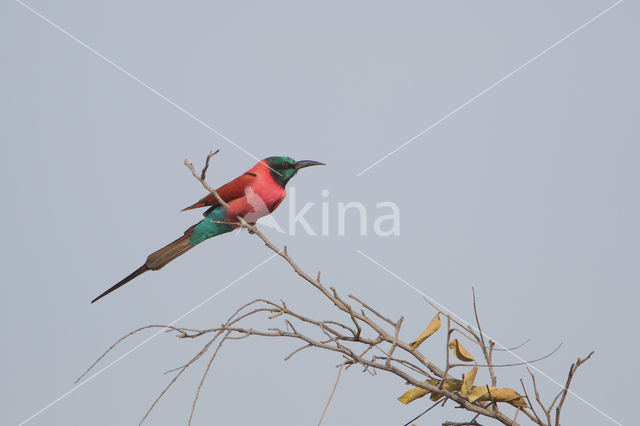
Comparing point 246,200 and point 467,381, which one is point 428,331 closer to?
point 467,381

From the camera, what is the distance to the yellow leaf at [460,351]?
1146 millimetres

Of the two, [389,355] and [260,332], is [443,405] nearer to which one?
[389,355]

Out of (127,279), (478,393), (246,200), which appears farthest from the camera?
(246,200)

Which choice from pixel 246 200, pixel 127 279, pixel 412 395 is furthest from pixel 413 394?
pixel 246 200

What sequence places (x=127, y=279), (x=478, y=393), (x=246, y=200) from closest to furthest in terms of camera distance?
(x=478, y=393) → (x=127, y=279) → (x=246, y=200)

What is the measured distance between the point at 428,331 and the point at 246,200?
92 cm

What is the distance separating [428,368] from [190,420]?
38 centimetres

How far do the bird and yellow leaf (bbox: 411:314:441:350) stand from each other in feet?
2.58

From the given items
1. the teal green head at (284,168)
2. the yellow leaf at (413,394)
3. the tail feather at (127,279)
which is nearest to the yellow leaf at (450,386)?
the yellow leaf at (413,394)

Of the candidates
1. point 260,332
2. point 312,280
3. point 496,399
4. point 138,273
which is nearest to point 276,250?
point 312,280

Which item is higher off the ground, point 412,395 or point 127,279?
point 127,279

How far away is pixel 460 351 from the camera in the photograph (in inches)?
45.3

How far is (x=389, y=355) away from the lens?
1.02m

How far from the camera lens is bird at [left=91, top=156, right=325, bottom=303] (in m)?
1.88
